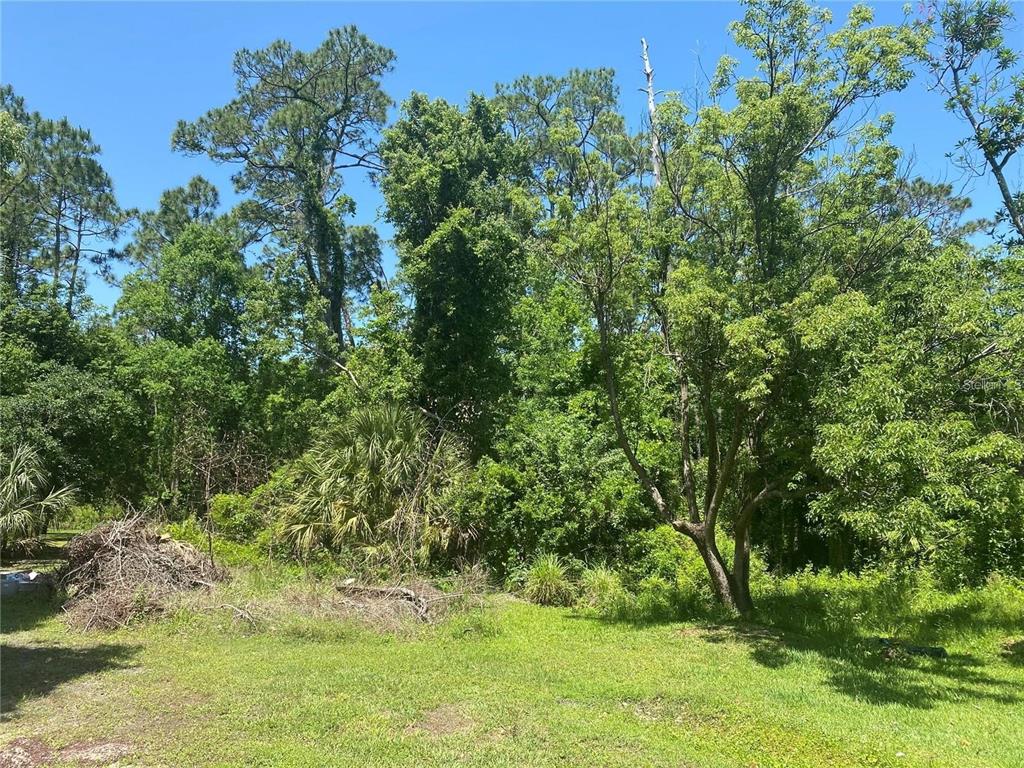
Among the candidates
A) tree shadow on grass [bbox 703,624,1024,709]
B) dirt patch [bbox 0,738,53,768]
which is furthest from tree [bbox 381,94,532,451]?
dirt patch [bbox 0,738,53,768]

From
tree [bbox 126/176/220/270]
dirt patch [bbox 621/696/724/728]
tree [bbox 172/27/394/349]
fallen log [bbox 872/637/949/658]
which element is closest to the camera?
dirt patch [bbox 621/696/724/728]

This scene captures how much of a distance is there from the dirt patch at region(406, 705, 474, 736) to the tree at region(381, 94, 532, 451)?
10.9 metres

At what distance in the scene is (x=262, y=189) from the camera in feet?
84.1

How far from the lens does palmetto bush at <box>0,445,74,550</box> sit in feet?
38.0

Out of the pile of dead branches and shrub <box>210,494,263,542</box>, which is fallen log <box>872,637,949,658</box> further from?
shrub <box>210,494,263,542</box>

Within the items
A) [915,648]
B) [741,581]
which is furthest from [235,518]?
[915,648]

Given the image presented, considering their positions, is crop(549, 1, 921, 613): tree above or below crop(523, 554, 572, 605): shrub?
above

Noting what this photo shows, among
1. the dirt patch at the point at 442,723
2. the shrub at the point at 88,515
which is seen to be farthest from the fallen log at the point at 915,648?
the shrub at the point at 88,515

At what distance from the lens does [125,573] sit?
10.3 metres

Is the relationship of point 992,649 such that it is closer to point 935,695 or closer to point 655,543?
point 935,695

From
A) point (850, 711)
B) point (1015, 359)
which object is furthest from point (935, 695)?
point (1015, 359)

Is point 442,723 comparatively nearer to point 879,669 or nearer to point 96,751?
point 96,751

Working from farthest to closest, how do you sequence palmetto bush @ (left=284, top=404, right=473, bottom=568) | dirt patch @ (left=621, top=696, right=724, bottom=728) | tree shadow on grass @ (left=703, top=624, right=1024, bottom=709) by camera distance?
1. palmetto bush @ (left=284, top=404, right=473, bottom=568)
2. tree shadow on grass @ (left=703, top=624, right=1024, bottom=709)
3. dirt patch @ (left=621, top=696, right=724, bottom=728)

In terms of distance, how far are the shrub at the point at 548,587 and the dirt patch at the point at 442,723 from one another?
20.1 ft
